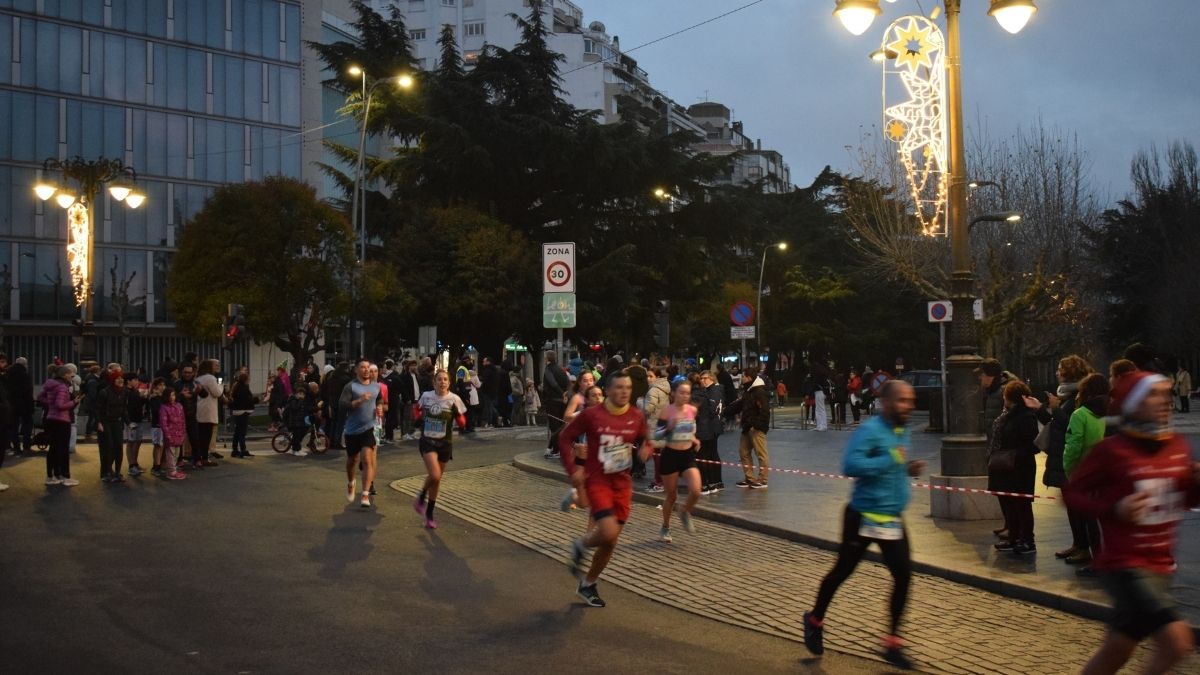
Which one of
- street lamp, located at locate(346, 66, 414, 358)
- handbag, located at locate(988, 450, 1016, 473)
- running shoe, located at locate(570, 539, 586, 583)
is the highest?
street lamp, located at locate(346, 66, 414, 358)

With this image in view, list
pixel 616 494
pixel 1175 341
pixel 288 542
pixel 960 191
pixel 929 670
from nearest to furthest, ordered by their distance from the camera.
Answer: pixel 929 670, pixel 616 494, pixel 288 542, pixel 960 191, pixel 1175 341

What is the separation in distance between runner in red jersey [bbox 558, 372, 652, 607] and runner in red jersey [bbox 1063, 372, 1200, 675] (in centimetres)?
393

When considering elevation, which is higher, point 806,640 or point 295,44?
point 295,44

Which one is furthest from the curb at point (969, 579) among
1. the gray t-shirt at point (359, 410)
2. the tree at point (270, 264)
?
the tree at point (270, 264)

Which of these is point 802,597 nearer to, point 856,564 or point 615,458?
point 615,458

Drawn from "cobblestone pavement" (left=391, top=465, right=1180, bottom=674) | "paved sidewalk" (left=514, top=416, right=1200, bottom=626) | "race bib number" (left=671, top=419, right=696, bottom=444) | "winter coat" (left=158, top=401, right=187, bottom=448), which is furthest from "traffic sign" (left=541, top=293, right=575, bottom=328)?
"race bib number" (left=671, top=419, right=696, bottom=444)

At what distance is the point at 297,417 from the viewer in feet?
76.8

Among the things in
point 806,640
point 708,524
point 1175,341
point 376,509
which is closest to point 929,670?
point 806,640

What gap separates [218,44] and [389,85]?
21079 mm

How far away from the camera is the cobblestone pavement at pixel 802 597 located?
7.50m

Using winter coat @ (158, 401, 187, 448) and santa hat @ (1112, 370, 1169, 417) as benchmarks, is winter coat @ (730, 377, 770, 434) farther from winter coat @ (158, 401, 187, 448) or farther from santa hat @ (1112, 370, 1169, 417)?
santa hat @ (1112, 370, 1169, 417)

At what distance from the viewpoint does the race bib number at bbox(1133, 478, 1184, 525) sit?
5344mm

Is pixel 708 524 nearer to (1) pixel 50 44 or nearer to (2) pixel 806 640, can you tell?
(2) pixel 806 640

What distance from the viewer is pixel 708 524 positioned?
1352 centimetres
